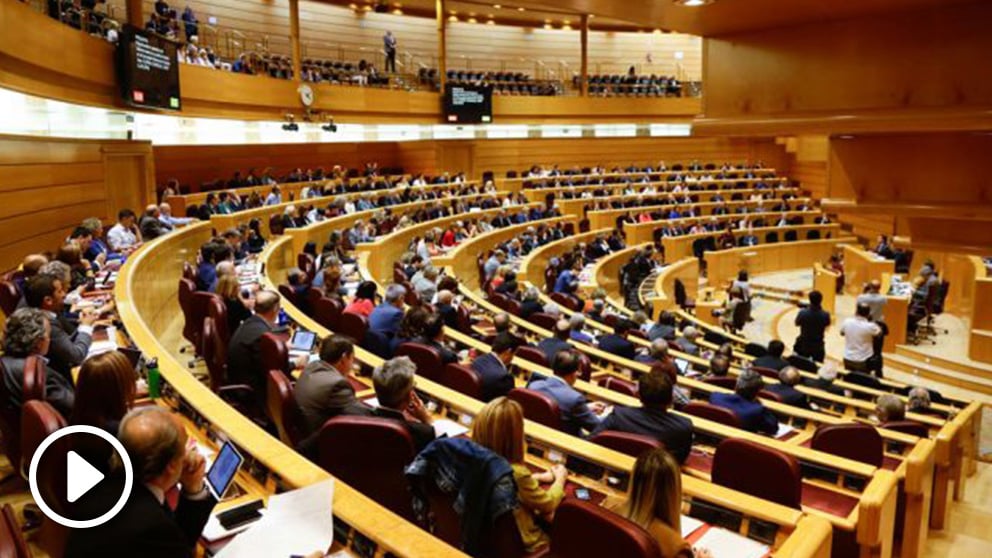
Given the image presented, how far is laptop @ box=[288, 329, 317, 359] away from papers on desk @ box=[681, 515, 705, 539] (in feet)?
9.78

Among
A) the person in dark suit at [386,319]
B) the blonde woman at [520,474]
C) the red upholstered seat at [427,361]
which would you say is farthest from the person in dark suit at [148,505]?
the person in dark suit at [386,319]

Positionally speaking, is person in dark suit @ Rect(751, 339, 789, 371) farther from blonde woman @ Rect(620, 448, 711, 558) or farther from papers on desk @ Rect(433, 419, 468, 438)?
blonde woman @ Rect(620, 448, 711, 558)

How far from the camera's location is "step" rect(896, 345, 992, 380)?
33.0 feet

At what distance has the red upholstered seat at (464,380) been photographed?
4.51m

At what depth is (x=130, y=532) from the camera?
196 cm

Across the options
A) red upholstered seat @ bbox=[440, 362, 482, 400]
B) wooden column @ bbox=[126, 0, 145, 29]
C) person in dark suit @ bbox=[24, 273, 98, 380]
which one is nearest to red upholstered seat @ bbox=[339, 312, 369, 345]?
red upholstered seat @ bbox=[440, 362, 482, 400]

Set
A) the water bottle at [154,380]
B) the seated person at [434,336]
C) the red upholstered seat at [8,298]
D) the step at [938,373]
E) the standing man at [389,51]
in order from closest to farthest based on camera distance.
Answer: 1. the water bottle at [154,380]
2. the seated person at [434,336]
3. the red upholstered seat at [8,298]
4. the step at [938,373]
5. the standing man at [389,51]

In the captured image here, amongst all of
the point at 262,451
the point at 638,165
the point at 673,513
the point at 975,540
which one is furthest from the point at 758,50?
the point at 638,165

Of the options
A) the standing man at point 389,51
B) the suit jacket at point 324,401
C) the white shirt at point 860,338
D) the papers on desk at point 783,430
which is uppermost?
the standing man at point 389,51

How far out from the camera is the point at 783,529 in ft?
8.38

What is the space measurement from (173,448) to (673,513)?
1467 millimetres

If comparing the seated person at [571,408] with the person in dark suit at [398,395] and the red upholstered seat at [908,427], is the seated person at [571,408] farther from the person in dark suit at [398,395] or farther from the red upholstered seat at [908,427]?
the red upholstered seat at [908,427]

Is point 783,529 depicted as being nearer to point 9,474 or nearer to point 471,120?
point 9,474

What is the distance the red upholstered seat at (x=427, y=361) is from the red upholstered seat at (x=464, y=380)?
0.84 feet
